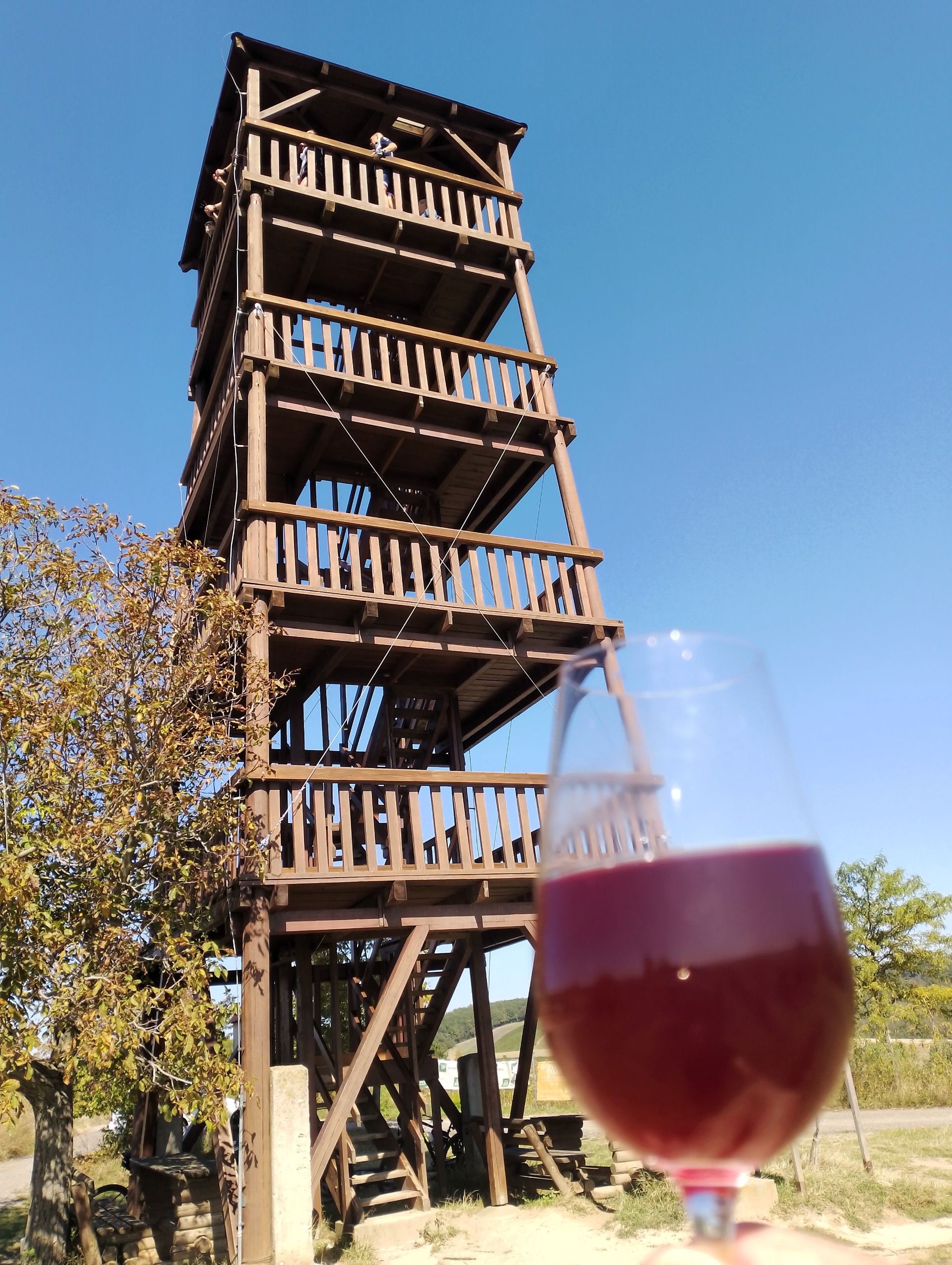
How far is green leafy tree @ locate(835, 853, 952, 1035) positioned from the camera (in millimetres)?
16859

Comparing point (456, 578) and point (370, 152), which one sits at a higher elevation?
point (370, 152)

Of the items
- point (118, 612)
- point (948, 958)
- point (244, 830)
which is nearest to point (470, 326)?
point (118, 612)

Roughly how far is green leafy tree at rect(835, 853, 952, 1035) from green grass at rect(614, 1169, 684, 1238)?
8.36m

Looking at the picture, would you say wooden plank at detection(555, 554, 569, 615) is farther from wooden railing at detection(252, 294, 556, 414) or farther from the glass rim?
the glass rim

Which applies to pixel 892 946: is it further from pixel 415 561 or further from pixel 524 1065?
pixel 415 561

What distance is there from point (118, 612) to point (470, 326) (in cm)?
760

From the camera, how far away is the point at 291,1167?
6.37 metres

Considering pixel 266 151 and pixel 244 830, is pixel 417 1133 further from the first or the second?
pixel 266 151

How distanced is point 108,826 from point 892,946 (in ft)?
55.6

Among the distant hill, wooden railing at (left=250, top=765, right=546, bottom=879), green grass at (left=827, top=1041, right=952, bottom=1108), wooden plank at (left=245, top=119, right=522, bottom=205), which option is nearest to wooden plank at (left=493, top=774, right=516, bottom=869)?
wooden railing at (left=250, top=765, right=546, bottom=879)

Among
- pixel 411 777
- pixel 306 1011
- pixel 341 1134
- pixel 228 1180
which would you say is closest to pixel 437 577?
pixel 411 777

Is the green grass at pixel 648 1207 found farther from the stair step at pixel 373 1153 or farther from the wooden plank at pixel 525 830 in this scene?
the wooden plank at pixel 525 830

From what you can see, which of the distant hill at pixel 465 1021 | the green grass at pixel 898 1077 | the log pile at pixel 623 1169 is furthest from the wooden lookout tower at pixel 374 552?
the distant hill at pixel 465 1021

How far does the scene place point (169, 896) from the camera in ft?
21.0
